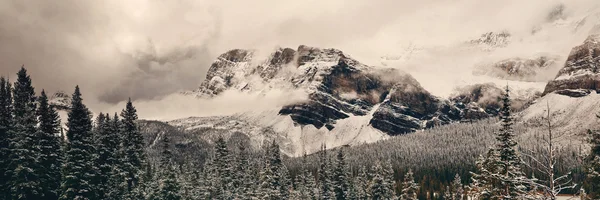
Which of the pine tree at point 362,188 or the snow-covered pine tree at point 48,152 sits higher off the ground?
the snow-covered pine tree at point 48,152

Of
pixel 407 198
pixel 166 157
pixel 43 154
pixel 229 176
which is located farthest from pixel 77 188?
pixel 407 198

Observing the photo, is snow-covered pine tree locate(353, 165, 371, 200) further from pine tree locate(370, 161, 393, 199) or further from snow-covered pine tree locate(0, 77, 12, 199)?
snow-covered pine tree locate(0, 77, 12, 199)

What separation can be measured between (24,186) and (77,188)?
18.0 ft

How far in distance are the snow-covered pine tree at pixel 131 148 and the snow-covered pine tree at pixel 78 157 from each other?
7.04 meters

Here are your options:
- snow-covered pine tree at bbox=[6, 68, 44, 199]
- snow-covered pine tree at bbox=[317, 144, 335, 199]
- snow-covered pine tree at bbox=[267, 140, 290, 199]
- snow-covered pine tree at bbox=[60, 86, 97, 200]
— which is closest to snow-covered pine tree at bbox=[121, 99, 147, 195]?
snow-covered pine tree at bbox=[60, 86, 97, 200]

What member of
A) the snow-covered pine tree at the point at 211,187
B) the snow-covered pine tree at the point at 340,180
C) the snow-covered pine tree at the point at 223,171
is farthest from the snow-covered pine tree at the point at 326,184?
the snow-covered pine tree at the point at 211,187

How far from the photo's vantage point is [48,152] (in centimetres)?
6247

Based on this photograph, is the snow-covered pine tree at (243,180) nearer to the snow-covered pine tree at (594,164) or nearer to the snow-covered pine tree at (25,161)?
the snow-covered pine tree at (25,161)

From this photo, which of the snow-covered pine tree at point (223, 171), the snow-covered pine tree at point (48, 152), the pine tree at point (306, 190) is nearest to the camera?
the snow-covered pine tree at point (48, 152)

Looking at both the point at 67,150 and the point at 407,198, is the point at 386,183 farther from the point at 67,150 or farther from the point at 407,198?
the point at 67,150

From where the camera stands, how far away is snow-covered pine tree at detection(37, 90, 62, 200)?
60.7 m

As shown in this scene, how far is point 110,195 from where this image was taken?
2625 inches

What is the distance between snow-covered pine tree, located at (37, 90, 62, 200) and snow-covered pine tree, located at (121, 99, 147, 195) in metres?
9.19

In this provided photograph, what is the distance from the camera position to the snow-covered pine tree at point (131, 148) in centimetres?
7104
